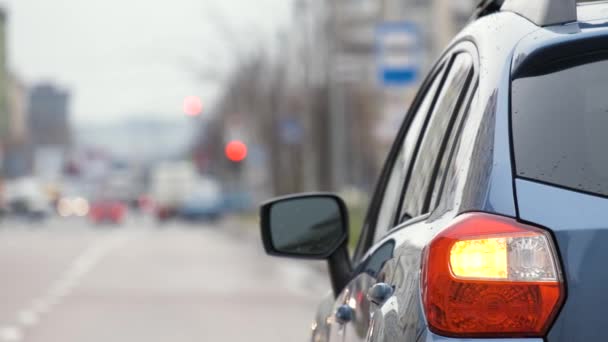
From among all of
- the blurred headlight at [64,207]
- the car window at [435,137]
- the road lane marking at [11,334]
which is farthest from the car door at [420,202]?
the blurred headlight at [64,207]

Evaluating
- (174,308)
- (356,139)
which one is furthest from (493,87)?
(356,139)

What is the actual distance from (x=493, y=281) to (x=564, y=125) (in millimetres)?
322

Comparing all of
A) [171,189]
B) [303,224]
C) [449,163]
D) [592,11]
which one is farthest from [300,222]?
[171,189]

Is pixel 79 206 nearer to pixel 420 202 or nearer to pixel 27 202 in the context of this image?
pixel 27 202

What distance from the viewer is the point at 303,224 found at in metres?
4.41

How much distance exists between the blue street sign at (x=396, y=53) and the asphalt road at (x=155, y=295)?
3.17 meters

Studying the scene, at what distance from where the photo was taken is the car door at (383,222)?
368 centimetres

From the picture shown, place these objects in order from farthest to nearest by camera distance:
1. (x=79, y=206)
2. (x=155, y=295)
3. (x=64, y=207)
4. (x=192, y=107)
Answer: (x=79, y=206) < (x=64, y=207) < (x=192, y=107) < (x=155, y=295)

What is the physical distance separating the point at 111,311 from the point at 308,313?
229cm

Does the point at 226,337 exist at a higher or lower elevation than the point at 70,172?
higher

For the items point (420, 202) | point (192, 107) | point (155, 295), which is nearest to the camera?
point (420, 202)

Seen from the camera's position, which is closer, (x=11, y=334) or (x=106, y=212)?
(x=11, y=334)

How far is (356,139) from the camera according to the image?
251 ft

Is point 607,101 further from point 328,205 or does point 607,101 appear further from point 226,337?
point 226,337
